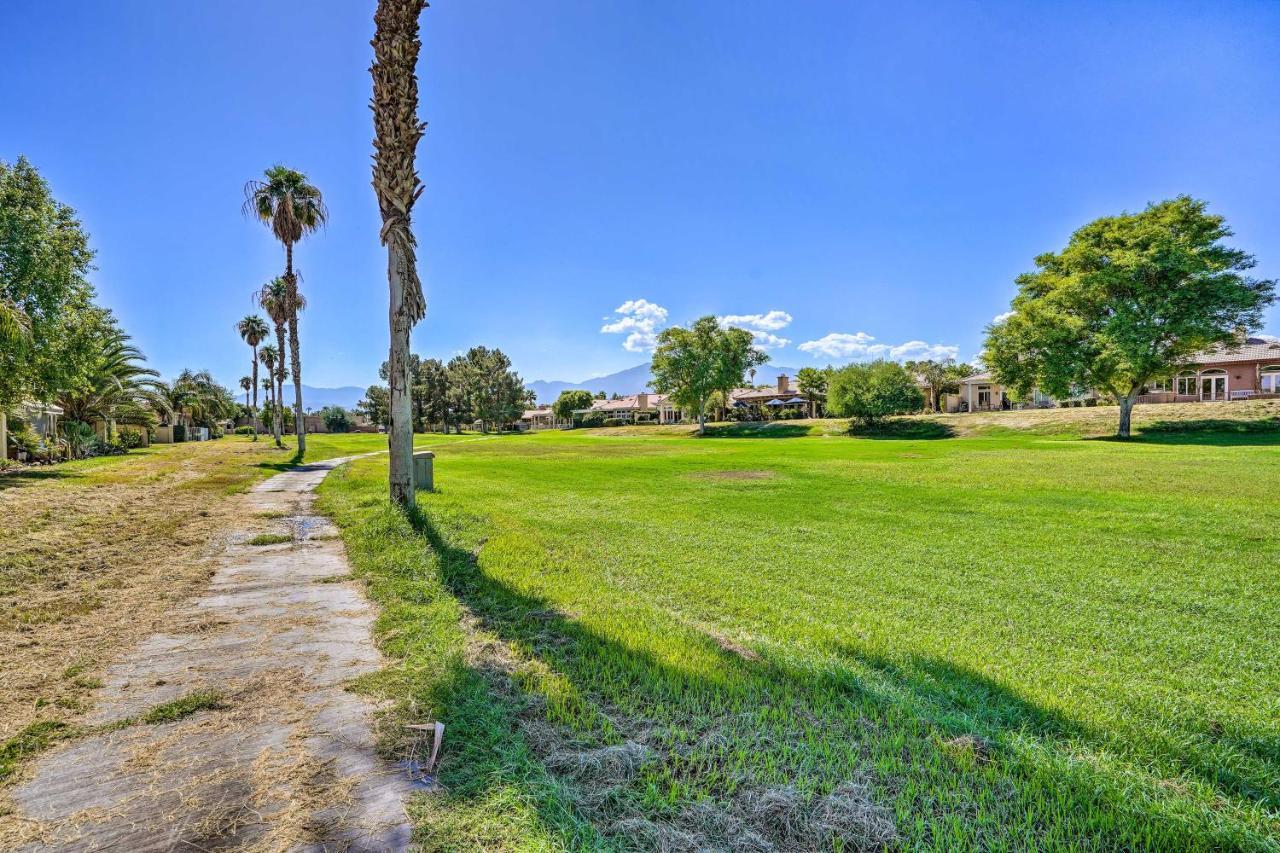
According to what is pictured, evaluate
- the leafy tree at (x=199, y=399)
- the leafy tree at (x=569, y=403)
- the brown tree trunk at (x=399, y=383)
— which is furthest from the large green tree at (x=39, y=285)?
the leafy tree at (x=569, y=403)

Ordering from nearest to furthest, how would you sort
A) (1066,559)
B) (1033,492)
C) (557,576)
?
(557,576) < (1066,559) < (1033,492)

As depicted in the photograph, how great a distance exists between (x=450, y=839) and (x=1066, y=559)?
835 centimetres

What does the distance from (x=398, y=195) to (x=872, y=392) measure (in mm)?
47317

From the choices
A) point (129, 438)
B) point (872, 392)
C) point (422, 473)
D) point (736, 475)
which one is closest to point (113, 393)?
point (129, 438)

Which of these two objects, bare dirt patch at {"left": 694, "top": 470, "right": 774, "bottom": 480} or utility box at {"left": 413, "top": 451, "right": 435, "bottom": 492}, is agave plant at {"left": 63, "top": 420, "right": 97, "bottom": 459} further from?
bare dirt patch at {"left": 694, "top": 470, "right": 774, "bottom": 480}

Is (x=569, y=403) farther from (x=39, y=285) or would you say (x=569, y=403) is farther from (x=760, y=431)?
(x=39, y=285)

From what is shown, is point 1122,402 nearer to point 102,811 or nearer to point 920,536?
point 920,536

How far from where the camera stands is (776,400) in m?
82.4

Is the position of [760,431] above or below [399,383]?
below

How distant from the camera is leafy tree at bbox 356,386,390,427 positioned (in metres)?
90.3

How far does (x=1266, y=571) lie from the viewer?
21.7 feet

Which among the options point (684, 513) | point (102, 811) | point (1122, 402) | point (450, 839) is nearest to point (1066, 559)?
point (684, 513)

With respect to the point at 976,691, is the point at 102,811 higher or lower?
higher

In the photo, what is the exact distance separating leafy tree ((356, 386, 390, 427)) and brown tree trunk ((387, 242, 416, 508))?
8223 cm
